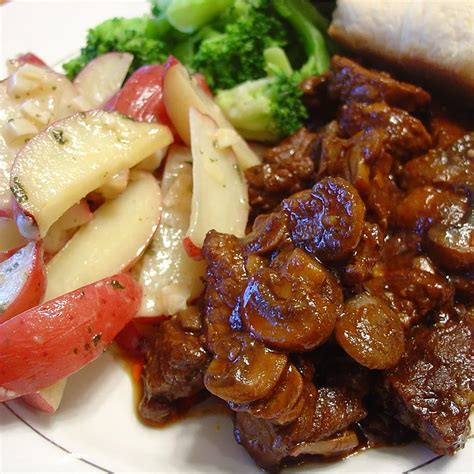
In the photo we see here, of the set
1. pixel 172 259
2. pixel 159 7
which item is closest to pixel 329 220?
pixel 172 259

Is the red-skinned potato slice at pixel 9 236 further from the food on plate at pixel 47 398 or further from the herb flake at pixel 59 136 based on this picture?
the food on plate at pixel 47 398

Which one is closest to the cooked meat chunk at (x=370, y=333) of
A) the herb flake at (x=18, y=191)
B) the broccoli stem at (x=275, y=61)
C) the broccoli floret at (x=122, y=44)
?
the herb flake at (x=18, y=191)

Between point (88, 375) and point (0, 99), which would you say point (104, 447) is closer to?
point (88, 375)

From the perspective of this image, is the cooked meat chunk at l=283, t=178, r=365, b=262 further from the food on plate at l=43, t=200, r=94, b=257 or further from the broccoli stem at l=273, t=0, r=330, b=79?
the broccoli stem at l=273, t=0, r=330, b=79

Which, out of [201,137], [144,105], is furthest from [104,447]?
[144,105]

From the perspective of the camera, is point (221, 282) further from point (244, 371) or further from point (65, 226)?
point (65, 226)
